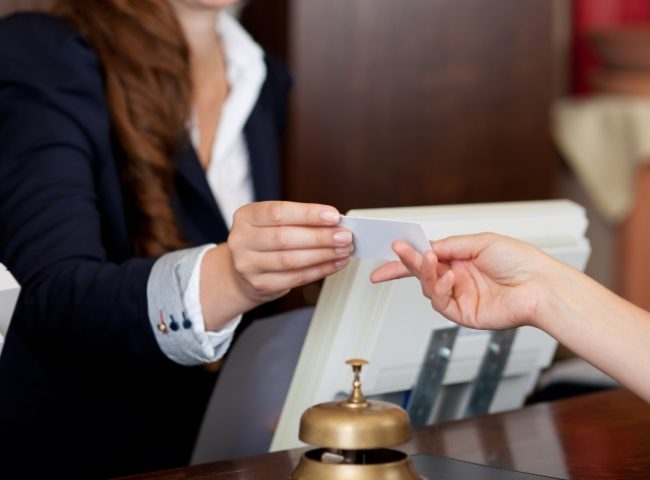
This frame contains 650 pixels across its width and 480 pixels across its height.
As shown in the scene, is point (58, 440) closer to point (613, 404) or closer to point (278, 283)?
point (278, 283)

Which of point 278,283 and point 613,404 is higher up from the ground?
point 278,283

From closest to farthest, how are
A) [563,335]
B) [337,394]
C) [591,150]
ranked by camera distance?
[563,335], [337,394], [591,150]

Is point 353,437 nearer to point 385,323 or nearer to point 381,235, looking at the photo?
point 381,235

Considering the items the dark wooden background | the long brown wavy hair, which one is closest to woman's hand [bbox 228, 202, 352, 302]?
the long brown wavy hair

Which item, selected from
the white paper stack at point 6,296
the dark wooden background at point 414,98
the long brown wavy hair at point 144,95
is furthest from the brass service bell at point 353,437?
the dark wooden background at point 414,98

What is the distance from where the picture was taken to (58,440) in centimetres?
155

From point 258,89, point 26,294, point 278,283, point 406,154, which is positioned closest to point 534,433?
point 278,283

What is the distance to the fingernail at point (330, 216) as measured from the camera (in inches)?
39.9

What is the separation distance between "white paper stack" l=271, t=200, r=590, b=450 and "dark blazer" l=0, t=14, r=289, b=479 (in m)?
0.17

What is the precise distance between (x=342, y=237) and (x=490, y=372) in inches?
16.8

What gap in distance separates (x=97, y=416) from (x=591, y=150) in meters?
2.09

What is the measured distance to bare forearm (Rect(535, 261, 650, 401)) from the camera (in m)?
1.00

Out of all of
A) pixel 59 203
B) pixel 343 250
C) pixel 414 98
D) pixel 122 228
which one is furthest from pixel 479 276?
pixel 414 98

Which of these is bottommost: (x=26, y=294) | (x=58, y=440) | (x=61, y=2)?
(x=58, y=440)
